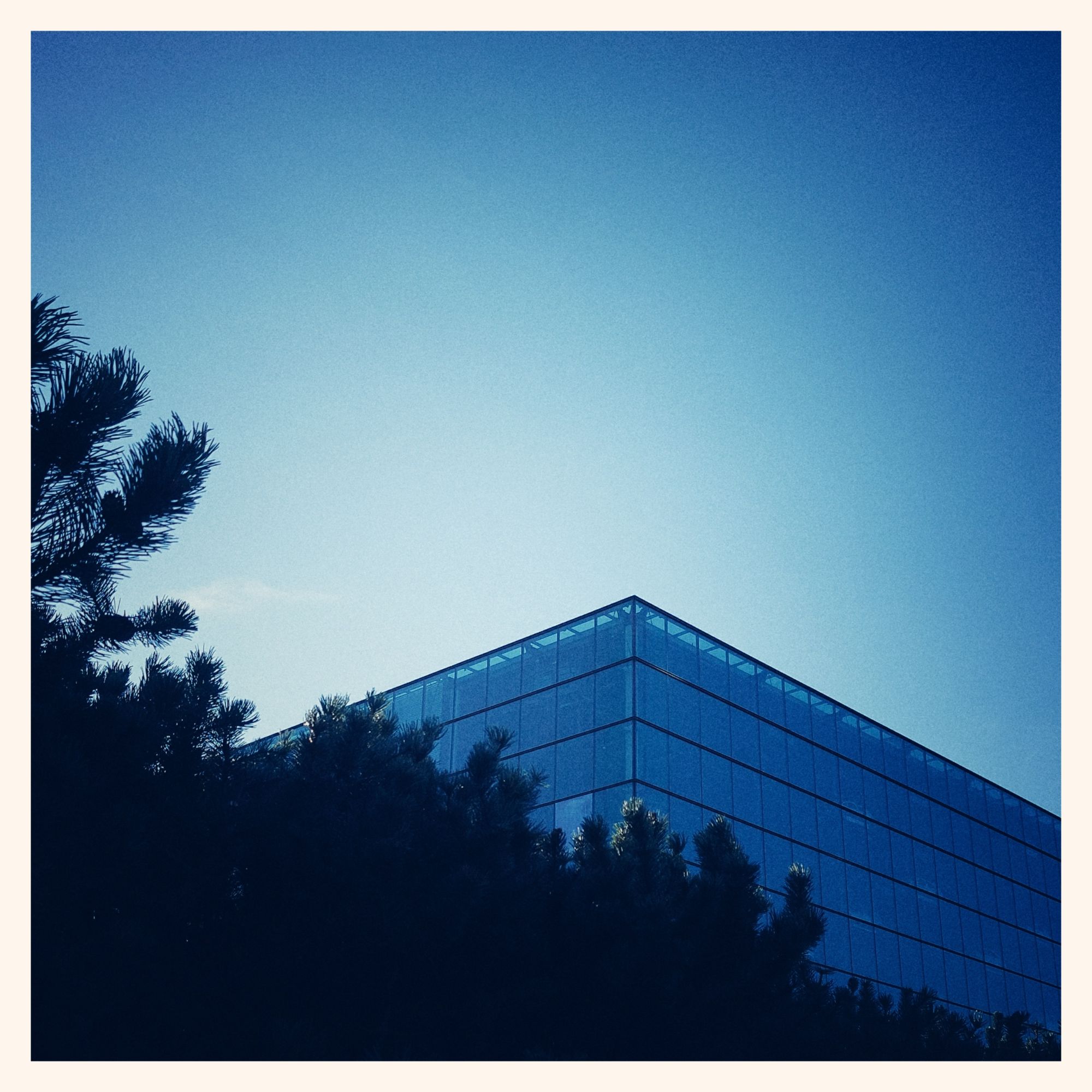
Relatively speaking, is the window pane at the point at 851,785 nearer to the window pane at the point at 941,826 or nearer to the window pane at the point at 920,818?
the window pane at the point at 920,818

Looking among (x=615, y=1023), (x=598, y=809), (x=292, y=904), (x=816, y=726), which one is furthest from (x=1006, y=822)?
(x=292, y=904)

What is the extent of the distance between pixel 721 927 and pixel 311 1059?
4602mm

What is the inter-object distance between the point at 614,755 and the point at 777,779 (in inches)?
216

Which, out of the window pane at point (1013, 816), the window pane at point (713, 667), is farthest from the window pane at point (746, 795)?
the window pane at point (1013, 816)

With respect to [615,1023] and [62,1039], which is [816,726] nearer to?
[615,1023]

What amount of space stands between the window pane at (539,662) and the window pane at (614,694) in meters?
1.47

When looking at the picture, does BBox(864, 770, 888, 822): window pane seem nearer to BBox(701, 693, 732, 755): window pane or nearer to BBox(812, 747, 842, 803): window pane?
BBox(812, 747, 842, 803): window pane

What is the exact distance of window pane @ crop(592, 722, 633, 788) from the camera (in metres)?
19.7

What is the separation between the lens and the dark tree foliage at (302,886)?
5035mm

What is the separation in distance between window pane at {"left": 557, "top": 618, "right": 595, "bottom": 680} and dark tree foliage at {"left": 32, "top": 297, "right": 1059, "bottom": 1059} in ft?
36.5

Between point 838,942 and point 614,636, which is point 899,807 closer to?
point 838,942

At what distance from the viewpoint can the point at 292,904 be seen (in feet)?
23.7

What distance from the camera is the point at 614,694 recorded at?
20.7 m

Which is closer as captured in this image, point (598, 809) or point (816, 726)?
point (598, 809)
